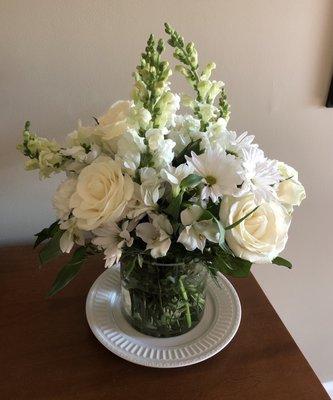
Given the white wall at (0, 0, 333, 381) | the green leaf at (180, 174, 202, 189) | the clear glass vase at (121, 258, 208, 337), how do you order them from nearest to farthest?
the green leaf at (180, 174, 202, 189) < the clear glass vase at (121, 258, 208, 337) < the white wall at (0, 0, 333, 381)

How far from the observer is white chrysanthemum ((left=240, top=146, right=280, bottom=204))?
0.58 m

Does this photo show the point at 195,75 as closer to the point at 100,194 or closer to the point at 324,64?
the point at 100,194

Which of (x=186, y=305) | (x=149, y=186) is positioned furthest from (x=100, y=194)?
(x=186, y=305)

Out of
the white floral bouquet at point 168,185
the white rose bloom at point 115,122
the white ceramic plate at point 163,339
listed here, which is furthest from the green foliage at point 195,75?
the white ceramic plate at point 163,339

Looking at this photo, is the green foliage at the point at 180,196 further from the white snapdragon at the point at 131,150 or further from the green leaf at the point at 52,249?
the green leaf at the point at 52,249

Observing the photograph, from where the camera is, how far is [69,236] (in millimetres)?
664

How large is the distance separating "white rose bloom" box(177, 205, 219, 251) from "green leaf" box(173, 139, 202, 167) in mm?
92

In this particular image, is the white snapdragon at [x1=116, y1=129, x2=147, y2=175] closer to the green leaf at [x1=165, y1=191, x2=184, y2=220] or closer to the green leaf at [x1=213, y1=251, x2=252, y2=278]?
the green leaf at [x1=165, y1=191, x2=184, y2=220]

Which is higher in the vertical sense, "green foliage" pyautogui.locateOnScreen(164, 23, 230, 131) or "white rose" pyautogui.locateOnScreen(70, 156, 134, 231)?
"green foliage" pyautogui.locateOnScreen(164, 23, 230, 131)

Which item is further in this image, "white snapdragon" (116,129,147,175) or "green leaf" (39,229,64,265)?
"green leaf" (39,229,64,265)

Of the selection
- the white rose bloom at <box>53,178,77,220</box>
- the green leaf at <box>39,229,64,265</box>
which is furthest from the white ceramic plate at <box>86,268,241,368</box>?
the white rose bloom at <box>53,178,77,220</box>

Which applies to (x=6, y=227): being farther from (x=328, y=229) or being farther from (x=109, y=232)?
(x=328, y=229)


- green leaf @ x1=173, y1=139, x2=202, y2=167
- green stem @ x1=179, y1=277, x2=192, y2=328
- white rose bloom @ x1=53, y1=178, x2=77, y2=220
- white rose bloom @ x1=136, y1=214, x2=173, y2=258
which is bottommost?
green stem @ x1=179, y1=277, x2=192, y2=328

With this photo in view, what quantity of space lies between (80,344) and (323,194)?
76 centimetres
